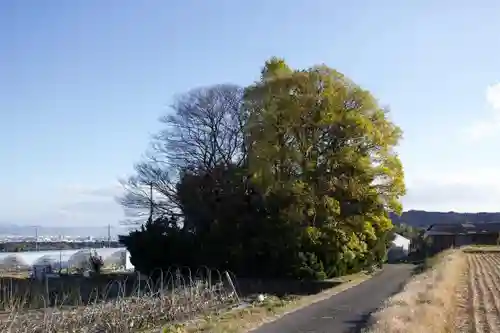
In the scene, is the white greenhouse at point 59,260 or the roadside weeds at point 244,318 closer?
the roadside weeds at point 244,318

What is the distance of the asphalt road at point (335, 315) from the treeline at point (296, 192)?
8.58m

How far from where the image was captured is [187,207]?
38406 mm

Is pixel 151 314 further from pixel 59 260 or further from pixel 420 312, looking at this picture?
pixel 59 260

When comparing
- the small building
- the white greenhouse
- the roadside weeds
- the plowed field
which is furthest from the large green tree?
the small building

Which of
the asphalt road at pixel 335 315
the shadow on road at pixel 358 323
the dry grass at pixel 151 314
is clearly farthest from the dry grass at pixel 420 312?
the dry grass at pixel 151 314

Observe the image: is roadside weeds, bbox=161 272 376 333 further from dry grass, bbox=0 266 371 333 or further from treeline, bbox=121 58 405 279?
treeline, bbox=121 58 405 279

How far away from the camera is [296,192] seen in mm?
33812

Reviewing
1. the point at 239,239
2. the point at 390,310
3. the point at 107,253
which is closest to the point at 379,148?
the point at 239,239

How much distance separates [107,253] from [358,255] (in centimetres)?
3702

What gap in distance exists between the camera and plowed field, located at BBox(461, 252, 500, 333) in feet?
52.5

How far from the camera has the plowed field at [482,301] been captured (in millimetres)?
15995

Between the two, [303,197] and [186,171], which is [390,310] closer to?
[303,197]

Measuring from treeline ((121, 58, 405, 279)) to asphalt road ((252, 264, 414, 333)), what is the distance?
8.58 meters

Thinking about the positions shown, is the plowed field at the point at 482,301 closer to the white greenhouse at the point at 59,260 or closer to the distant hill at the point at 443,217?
the white greenhouse at the point at 59,260
